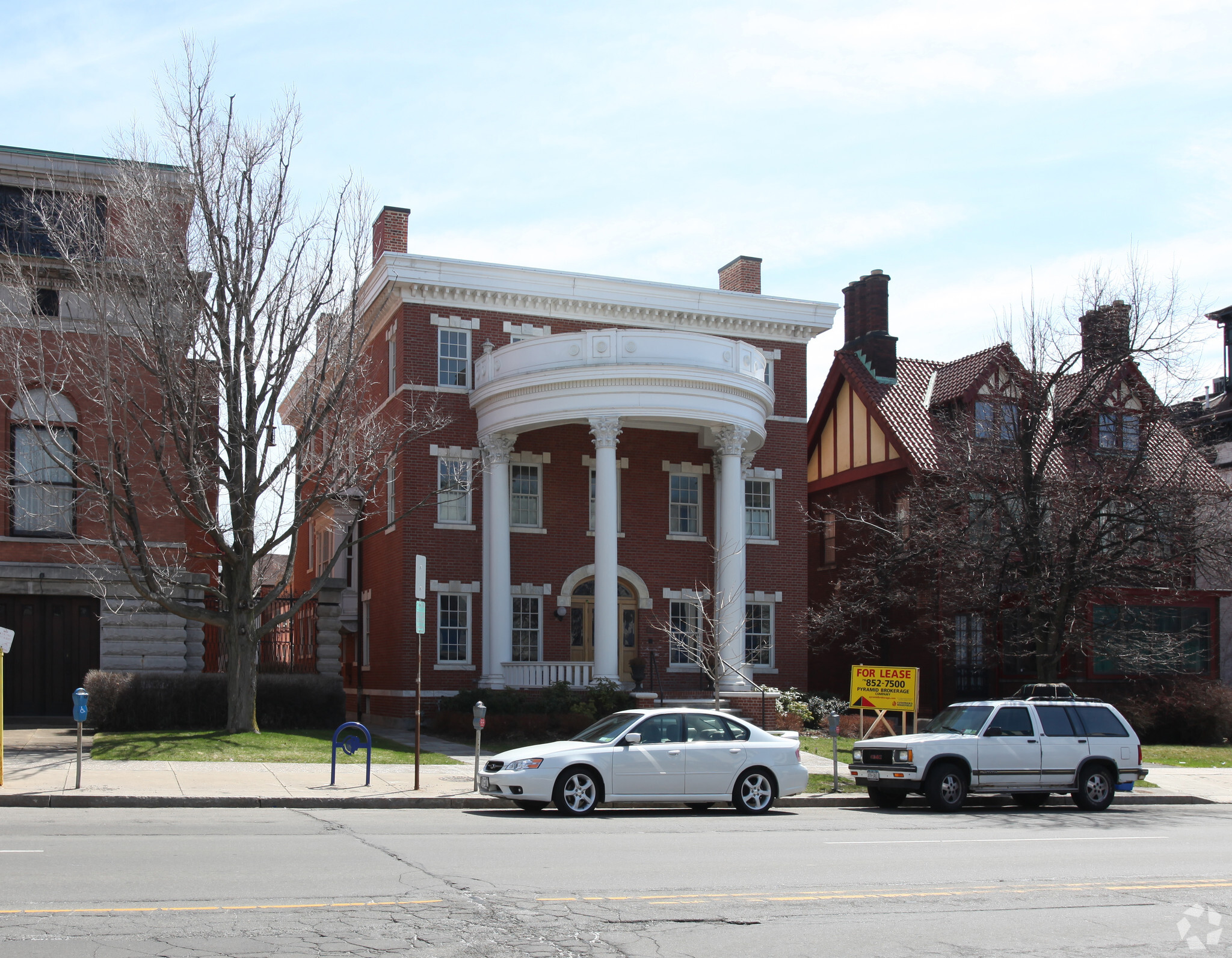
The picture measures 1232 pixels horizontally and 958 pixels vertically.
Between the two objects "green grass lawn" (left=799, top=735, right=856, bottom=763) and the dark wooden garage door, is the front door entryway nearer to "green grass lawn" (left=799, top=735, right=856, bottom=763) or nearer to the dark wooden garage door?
"green grass lawn" (left=799, top=735, right=856, bottom=763)

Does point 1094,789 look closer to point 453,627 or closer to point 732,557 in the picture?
point 732,557

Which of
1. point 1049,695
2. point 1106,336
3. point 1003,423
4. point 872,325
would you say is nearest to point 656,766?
point 1049,695

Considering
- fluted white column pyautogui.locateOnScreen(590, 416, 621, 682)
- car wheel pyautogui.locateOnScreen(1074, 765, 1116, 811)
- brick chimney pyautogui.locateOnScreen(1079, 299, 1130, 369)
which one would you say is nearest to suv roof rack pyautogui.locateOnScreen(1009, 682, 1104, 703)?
car wheel pyautogui.locateOnScreen(1074, 765, 1116, 811)

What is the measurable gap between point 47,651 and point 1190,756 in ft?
85.5

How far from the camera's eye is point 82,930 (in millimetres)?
7547

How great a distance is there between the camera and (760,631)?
33812 mm

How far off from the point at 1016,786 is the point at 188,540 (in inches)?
790

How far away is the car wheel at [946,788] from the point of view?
17.9 metres

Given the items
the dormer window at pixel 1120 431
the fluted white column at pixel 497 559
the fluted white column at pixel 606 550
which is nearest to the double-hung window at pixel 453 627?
the fluted white column at pixel 497 559

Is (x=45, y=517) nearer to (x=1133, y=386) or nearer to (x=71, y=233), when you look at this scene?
(x=71, y=233)

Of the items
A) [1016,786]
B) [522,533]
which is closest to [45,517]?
[522,533]

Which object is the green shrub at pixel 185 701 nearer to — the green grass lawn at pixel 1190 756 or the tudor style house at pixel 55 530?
the tudor style house at pixel 55 530

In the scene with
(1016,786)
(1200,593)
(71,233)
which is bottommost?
(1016,786)

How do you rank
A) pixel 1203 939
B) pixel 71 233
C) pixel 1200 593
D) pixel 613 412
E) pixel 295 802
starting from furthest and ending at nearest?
pixel 1200 593, pixel 613 412, pixel 71 233, pixel 295 802, pixel 1203 939
